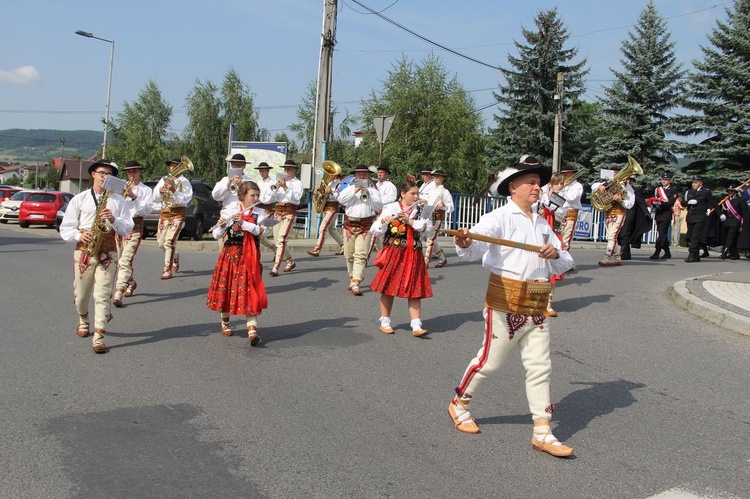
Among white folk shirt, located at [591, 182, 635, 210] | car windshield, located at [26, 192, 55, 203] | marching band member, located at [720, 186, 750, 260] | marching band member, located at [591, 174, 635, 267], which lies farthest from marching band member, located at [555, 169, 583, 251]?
car windshield, located at [26, 192, 55, 203]

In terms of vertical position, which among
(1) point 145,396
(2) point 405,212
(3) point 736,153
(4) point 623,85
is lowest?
(1) point 145,396

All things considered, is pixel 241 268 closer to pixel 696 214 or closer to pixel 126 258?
pixel 126 258

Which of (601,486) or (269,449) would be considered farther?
(269,449)

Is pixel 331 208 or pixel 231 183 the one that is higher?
pixel 231 183

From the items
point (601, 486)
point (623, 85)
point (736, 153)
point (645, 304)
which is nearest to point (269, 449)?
point (601, 486)

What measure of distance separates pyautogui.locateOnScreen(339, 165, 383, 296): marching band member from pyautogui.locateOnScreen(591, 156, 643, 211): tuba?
16.1 feet

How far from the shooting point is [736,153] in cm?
3097

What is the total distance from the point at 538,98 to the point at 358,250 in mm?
29757

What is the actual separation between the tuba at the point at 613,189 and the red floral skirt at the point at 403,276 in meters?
6.78

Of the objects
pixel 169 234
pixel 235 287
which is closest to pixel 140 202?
pixel 169 234

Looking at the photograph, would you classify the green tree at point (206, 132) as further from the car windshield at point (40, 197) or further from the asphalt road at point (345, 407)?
the asphalt road at point (345, 407)

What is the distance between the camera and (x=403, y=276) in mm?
8242

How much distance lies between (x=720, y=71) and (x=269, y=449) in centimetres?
3265

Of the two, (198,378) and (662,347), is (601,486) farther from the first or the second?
(662,347)
